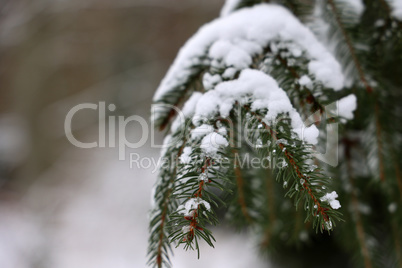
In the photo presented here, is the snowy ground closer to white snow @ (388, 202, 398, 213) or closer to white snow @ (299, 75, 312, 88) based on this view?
white snow @ (388, 202, 398, 213)

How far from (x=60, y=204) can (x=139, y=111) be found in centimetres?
128

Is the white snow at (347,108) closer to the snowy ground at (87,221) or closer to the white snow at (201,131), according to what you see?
the white snow at (201,131)

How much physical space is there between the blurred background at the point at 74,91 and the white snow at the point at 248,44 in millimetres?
2067

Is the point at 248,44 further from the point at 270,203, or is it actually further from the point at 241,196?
the point at 270,203

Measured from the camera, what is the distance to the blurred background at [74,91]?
2.65 meters

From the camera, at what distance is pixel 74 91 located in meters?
3.61

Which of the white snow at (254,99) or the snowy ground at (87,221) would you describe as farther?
the snowy ground at (87,221)

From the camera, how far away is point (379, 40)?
1.65ft

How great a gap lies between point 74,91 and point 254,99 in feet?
12.1

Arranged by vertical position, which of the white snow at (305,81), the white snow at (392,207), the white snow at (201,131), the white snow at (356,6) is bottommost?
the white snow at (392,207)

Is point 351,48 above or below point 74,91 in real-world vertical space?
below

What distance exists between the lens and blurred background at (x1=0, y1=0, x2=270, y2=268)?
265 cm

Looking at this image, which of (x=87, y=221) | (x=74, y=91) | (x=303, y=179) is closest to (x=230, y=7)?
(x=303, y=179)

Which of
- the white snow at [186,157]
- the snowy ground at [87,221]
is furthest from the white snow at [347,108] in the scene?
the snowy ground at [87,221]
